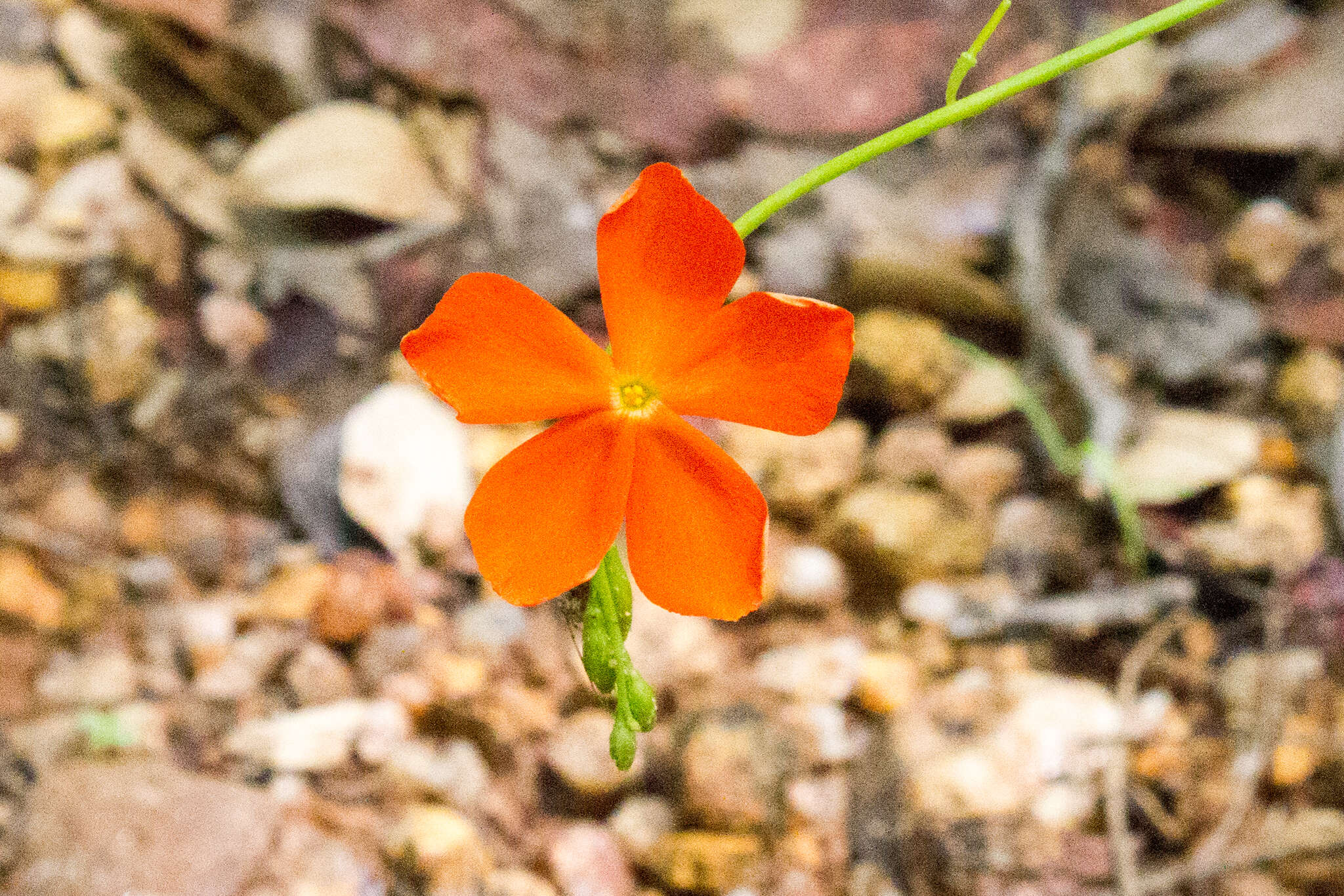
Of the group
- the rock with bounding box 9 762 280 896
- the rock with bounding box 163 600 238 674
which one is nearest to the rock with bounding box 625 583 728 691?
the rock with bounding box 9 762 280 896

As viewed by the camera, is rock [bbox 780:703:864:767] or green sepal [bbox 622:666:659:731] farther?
rock [bbox 780:703:864:767]

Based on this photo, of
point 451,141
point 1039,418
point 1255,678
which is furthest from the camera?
point 451,141

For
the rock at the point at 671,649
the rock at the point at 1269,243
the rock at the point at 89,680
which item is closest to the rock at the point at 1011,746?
the rock at the point at 671,649

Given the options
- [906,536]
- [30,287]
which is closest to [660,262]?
[906,536]

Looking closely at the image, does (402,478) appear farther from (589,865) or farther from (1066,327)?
(1066,327)

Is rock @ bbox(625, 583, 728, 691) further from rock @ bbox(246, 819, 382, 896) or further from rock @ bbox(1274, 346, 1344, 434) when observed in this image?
rock @ bbox(1274, 346, 1344, 434)

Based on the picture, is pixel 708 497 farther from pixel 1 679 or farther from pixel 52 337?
pixel 52 337
